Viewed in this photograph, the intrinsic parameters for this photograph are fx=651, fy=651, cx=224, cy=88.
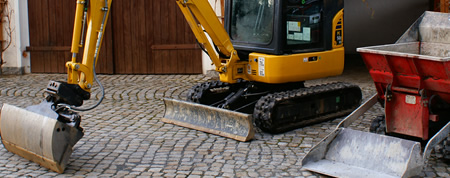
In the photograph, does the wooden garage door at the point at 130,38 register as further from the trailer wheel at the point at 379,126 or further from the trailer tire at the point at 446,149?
the trailer tire at the point at 446,149

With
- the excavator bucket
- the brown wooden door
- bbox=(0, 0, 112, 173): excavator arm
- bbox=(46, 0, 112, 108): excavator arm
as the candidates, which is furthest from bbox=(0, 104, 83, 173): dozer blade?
the brown wooden door

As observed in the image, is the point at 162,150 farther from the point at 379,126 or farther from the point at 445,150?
the point at 445,150

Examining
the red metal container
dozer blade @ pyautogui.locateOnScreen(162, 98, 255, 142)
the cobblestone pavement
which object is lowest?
the cobblestone pavement

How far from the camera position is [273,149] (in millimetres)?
7277

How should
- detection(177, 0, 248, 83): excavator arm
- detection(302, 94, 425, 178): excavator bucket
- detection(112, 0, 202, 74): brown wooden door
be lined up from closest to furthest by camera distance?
1. detection(302, 94, 425, 178): excavator bucket
2. detection(177, 0, 248, 83): excavator arm
3. detection(112, 0, 202, 74): brown wooden door

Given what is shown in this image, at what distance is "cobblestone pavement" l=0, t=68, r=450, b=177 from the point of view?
656 cm

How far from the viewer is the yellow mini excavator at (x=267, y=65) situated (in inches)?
313

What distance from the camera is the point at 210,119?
8.03 meters

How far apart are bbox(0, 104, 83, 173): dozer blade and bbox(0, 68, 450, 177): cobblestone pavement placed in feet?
0.45

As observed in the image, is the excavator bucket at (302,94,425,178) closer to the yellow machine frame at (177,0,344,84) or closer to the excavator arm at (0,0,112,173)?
the yellow machine frame at (177,0,344,84)

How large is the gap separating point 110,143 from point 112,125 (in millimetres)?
915

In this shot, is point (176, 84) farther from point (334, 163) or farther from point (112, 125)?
point (334, 163)

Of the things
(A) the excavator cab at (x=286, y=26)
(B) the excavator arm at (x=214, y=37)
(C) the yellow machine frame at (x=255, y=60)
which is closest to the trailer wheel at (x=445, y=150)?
(C) the yellow machine frame at (x=255, y=60)

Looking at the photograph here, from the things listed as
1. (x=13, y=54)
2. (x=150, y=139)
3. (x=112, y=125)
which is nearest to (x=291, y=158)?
(x=150, y=139)
